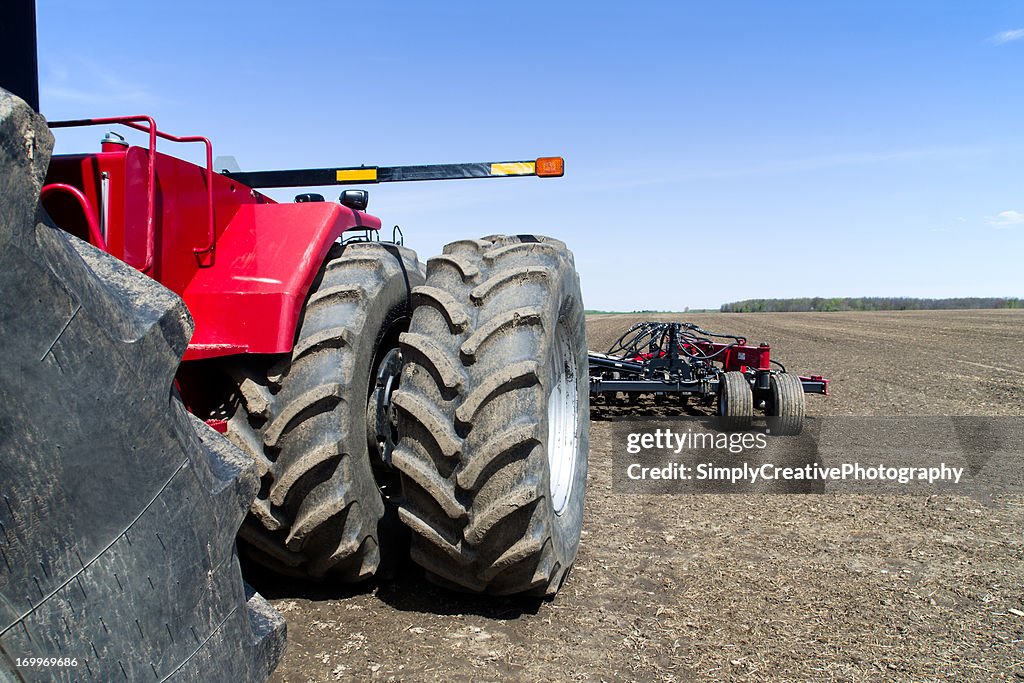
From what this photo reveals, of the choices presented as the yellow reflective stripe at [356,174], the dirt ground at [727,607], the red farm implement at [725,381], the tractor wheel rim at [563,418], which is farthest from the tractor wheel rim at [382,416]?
the red farm implement at [725,381]

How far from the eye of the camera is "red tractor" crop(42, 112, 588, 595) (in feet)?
9.62

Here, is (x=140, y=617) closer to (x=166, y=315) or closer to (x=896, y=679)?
(x=166, y=315)

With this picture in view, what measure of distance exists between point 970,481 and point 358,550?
5.44 meters

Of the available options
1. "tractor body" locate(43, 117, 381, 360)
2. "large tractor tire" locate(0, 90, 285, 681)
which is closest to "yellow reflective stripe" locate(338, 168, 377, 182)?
"tractor body" locate(43, 117, 381, 360)

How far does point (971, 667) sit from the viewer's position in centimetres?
315

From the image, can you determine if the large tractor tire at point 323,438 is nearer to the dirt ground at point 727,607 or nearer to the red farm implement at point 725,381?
the dirt ground at point 727,607

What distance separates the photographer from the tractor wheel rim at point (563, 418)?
13.7ft

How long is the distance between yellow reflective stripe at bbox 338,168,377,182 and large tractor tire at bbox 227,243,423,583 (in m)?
0.84

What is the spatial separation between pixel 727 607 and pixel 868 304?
101601 mm

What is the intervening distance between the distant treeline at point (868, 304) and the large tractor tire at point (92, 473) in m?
94.8

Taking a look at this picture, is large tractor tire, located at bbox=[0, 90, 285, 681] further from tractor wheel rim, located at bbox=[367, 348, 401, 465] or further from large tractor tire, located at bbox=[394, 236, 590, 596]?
tractor wheel rim, located at bbox=[367, 348, 401, 465]

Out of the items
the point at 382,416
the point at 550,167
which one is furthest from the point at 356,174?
the point at 382,416

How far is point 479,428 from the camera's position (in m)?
2.96

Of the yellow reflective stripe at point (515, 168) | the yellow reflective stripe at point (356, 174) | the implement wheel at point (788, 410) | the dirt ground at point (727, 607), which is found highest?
the yellow reflective stripe at point (515, 168)
